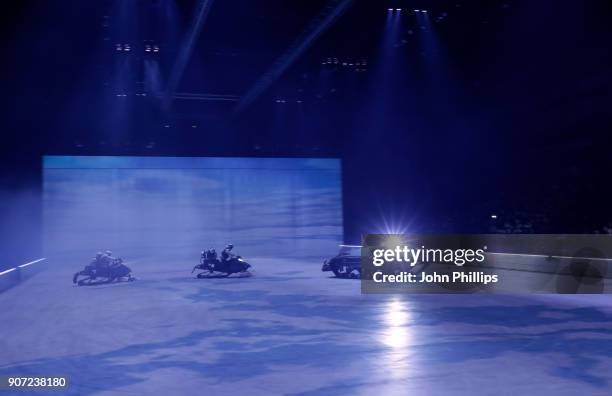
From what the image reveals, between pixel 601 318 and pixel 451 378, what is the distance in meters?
5.32

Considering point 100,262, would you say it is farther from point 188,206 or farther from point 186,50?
point 188,206

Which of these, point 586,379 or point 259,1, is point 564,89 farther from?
point 586,379

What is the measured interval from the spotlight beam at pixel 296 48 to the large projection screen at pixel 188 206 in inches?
290

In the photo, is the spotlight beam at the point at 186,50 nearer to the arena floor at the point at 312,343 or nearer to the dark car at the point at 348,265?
the arena floor at the point at 312,343

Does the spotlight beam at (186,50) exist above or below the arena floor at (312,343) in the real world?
above

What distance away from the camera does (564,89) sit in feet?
75.4

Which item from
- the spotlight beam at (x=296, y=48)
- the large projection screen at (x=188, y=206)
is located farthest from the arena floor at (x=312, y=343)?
the large projection screen at (x=188, y=206)

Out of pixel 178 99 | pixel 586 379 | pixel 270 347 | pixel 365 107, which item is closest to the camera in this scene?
pixel 586 379

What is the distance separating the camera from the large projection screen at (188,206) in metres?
29.7

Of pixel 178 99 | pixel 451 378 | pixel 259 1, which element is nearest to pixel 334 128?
pixel 178 99

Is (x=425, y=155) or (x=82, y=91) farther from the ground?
(x=82, y=91)

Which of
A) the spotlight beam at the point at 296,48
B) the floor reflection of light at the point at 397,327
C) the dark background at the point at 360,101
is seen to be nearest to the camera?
the floor reflection of light at the point at 397,327

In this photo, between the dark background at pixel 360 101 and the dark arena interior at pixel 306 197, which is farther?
the dark background at pixel 360 101

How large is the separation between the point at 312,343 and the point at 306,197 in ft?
79.1
